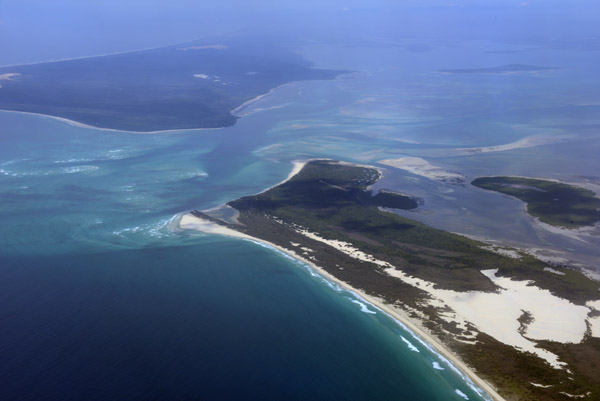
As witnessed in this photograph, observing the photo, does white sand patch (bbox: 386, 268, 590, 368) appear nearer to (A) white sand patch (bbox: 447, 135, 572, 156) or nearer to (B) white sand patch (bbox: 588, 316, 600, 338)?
(B) white sand patch (bbox: 588, 316, 600, 338)

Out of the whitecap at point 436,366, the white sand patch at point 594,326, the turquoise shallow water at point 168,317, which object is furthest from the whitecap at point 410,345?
the white sand patch at point 594,326

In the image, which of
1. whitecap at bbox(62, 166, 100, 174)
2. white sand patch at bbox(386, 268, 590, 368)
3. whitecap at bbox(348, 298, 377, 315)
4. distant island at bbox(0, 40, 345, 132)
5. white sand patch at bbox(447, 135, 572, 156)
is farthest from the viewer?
distant island at bbox(0, 40, 345, 132)

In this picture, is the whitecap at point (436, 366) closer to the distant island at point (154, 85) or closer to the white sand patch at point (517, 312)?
the white sand patch at point (517, 312)

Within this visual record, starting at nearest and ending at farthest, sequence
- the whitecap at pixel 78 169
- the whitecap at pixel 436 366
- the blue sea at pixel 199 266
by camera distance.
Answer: the blue sea at pixel 199 266 → the whitecap at pixel 436 366 → the whitecap at pixel 78 169

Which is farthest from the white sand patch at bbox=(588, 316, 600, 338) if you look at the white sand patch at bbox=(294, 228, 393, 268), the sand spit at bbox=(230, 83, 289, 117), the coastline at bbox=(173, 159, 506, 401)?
the sand spit at bbox=(230, 83, 289, 117)

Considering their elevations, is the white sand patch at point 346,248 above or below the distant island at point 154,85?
below

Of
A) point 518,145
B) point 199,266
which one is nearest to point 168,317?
point 199,266
